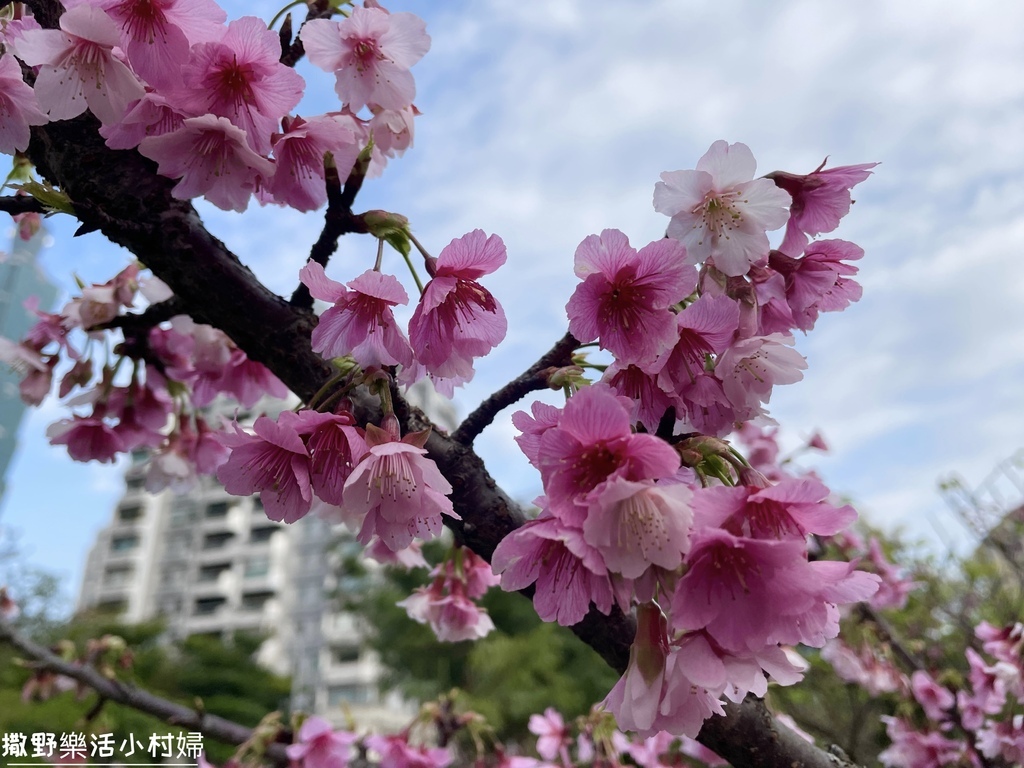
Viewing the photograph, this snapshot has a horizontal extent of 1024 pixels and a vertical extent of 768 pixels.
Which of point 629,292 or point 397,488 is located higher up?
point 629,292

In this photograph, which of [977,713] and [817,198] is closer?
[817,198]

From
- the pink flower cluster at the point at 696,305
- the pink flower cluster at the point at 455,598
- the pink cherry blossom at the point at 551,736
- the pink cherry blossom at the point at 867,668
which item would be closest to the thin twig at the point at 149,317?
the pink flower cluster at the point at 455,598

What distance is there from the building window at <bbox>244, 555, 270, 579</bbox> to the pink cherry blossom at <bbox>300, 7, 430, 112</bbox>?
93.9 feet

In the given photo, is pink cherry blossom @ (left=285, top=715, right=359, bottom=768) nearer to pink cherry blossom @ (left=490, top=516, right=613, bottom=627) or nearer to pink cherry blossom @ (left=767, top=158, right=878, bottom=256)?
pink cherry blossom @ (left=490, top=516, right=613, bottom=627)

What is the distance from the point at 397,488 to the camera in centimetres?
75

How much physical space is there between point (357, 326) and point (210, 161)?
1.08 ft

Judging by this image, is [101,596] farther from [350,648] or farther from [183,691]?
[183,691]

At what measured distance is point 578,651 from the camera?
39.1 feet

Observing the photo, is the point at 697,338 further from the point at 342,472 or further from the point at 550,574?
the point at 342,472

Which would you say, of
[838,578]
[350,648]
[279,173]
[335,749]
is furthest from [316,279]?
[350,648]

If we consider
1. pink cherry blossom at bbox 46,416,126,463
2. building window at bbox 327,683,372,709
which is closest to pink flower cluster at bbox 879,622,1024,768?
pink cherry blossom at bbox 46,416,126,463

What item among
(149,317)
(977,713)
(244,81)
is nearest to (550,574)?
(244,81)

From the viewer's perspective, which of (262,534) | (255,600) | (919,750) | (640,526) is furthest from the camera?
(262,534)

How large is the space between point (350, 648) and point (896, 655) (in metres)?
24.9
